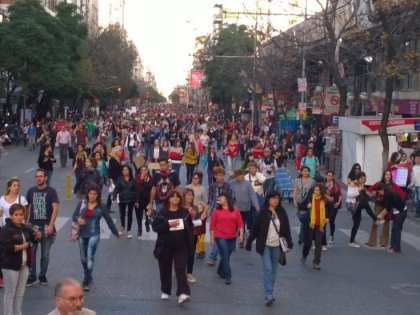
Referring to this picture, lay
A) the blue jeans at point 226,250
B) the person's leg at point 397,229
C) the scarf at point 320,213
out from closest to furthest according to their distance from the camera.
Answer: the blue jeans at point 226,250 < the scarf at point 320,213 < the person's leg at point 397,229

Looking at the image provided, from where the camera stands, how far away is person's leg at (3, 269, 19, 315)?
9.28 m

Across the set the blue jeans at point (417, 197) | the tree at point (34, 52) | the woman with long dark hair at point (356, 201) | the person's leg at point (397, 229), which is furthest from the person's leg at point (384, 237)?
the tree at point (34, 52)

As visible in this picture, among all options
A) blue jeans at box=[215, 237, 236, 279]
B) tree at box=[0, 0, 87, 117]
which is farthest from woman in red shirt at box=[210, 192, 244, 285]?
tree at box=[0, 0, 87, 117]

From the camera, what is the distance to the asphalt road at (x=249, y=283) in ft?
35.8

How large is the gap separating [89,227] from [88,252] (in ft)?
1.05

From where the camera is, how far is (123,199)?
1620cm

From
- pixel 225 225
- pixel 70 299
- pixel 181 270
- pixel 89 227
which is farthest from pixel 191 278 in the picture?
pixel 70 299

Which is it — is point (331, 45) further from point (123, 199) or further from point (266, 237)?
point (266, 237)

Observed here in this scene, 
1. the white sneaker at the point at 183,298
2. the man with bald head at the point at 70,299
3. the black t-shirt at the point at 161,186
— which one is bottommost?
the white sneaker at the point at 183,298

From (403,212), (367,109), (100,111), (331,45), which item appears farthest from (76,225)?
(100,111)

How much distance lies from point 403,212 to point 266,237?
532 centimetres

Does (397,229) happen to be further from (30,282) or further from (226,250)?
(30,282)

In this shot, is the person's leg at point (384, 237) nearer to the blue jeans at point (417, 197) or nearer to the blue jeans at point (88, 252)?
the blue jeans at point (417, 197)

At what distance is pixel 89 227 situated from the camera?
11.7 meters
